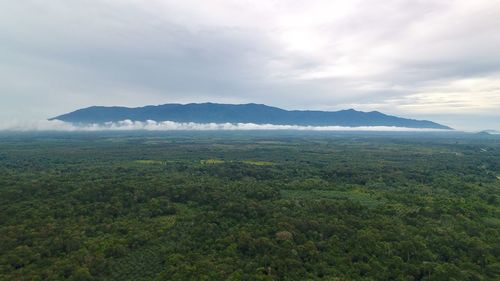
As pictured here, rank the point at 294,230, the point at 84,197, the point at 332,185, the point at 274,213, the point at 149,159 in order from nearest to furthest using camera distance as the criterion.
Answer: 1. the point at 294,230
2. the point at 274,213
3. the point at 84,197
4. the point at 332,185
5. the point at 149,159

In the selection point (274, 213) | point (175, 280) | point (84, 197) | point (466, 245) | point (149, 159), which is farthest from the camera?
point (149, 159)

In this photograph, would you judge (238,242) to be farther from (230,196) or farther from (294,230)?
(230,196)

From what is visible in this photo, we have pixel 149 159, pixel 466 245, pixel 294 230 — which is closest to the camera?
pixel 466 245

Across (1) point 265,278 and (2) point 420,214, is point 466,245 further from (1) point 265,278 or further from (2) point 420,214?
(1) point 265,278

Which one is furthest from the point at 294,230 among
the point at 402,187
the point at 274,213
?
the point at 402,187

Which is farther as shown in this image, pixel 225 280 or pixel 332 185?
pixel 332 185

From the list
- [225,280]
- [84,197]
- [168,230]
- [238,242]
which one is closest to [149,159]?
[84,197]

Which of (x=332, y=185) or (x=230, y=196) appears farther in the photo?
(x=332, y=185)

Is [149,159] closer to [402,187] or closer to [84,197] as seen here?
[84,197]

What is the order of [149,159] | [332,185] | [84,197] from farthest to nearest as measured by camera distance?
1. [149,159]
2. [332,185]
3. [84,197]
